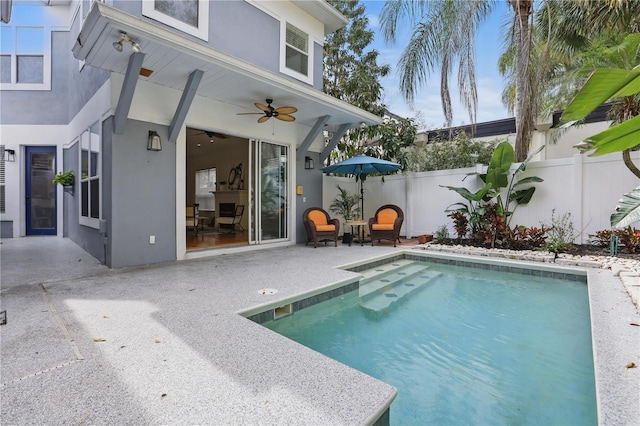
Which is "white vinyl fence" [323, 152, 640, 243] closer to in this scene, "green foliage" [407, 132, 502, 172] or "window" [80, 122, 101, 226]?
"green foliage" [407, 132, 502, 172]

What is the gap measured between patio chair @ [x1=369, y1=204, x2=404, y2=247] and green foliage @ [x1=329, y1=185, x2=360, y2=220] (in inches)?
38.4

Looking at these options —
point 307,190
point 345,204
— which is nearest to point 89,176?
point 307,190

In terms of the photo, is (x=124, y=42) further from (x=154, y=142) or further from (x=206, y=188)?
(x=206, y=188)

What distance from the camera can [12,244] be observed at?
314 inches

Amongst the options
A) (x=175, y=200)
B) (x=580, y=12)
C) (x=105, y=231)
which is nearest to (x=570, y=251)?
(x=580, y=12)

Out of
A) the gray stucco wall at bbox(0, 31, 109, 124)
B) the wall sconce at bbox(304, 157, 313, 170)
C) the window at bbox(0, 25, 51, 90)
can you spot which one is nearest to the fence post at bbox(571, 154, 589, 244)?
the wall sconce at bbox(304, 157, 313, 170)

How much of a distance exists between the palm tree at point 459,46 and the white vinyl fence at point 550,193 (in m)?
0.99

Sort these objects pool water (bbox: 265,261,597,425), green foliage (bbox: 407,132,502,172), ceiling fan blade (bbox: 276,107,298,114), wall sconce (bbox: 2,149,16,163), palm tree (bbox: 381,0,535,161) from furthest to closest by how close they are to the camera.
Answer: green foliage (bbox: 407,132,502,172) < wall sconce (bbox: 2,149,16,163) < palm tree (bbox: 381,0,535,161) < ceiling fan blade (bbox: 276,107,298,114) < pool water (bbox: 265,261,597,425)

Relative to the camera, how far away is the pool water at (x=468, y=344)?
2.36 metres

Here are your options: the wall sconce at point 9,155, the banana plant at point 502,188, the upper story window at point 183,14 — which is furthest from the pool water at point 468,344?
the wall sconce at point 9,155

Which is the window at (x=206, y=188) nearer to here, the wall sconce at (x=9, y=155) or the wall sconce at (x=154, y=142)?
the wall sconce at (x=9, y=155)

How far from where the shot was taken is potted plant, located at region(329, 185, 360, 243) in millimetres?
9773

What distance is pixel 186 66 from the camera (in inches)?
199

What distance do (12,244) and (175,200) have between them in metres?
5.44
